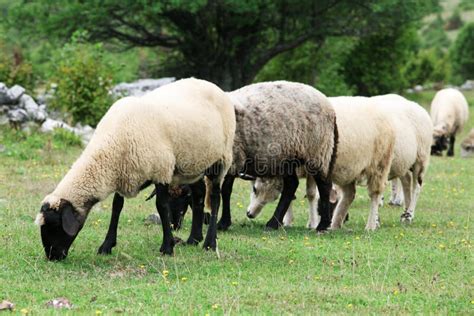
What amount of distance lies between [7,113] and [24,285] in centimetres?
1239

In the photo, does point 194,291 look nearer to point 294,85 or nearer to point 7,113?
point 294,85

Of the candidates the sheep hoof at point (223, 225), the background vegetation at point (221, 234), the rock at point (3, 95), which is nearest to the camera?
the background vegetation at point (221, 234)

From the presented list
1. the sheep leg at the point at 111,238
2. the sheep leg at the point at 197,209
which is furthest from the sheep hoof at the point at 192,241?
the sheep leg at the point at 111,238

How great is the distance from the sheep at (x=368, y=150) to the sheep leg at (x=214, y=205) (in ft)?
6.97

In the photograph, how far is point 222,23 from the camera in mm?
32219

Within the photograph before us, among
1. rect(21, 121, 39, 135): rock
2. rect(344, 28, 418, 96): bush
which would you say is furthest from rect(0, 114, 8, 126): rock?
rect(344, 28, 418, 96): bush

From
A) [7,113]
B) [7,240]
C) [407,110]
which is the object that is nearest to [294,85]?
[407,110]

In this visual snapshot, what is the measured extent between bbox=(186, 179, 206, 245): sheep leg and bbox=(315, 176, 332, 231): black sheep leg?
1991mm

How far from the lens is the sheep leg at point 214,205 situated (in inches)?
372

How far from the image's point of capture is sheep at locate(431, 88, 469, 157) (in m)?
23.9

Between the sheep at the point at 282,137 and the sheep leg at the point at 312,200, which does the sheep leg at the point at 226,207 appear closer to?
the sheep at the point at 282,137

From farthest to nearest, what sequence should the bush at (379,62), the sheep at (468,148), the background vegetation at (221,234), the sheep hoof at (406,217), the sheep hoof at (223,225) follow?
the bush at (379,62)
the sheep at (468,148)
the sheep hoof at (406,217)
the sheep hoof at (223,225)
the background vegetation at (221,234)

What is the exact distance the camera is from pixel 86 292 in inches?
285

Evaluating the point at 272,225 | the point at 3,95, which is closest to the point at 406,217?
the point at 272,225
